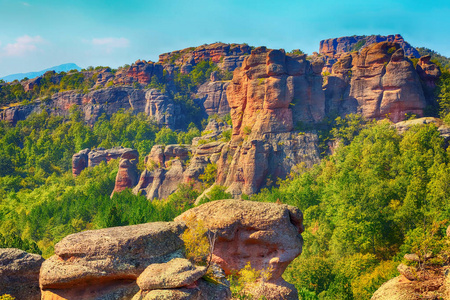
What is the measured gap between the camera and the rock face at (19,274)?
19.2m

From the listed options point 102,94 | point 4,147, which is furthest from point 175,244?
point 102,94

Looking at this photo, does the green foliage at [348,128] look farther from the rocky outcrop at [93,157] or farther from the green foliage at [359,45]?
the green foliage at [359,45]

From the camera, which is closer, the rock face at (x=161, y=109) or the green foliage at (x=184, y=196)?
the green foliage at (x=184, y=196)

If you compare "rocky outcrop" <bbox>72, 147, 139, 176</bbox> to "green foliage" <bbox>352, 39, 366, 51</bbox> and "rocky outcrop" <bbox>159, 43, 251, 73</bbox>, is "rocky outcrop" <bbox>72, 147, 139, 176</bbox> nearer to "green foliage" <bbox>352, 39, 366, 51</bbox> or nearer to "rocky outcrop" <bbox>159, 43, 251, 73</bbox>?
"rocky outcrop" <bbox>159, 43, 251, 73</bbox>

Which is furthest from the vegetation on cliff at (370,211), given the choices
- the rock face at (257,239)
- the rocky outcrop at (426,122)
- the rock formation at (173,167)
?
the rock formation at (173,167)

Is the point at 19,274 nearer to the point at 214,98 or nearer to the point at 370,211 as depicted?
the point at 370,211

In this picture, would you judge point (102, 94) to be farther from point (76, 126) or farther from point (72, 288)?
point (72, 288)

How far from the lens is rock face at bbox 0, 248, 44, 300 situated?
19188 mm

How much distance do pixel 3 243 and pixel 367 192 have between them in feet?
118

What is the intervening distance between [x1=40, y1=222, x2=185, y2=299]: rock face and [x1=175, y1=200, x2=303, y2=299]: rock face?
602 cm

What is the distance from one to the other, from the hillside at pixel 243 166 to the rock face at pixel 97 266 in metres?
0.06

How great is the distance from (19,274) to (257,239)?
11.6m

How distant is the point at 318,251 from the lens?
41.8 meters

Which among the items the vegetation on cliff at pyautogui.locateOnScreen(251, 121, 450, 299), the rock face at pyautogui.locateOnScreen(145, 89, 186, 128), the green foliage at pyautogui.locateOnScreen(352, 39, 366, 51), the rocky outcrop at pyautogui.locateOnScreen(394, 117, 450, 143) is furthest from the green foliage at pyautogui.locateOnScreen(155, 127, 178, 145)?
the green foliage at pyautogui.locateOnScreen(352, 39, 366, 51)
